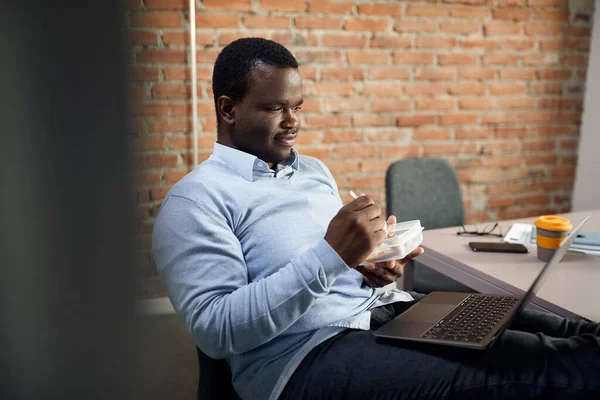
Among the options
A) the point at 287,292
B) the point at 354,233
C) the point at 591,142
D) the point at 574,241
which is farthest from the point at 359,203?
the point at 591,142

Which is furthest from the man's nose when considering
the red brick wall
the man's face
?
the red brick wall

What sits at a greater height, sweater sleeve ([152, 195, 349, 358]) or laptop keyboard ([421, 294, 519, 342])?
sweater sleeve ([152, 195, 349, 358])

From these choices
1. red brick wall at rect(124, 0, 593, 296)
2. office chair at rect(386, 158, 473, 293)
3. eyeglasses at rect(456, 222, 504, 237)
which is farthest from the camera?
red brick wall at rect(124, 0, 593, 296)

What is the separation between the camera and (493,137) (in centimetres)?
301

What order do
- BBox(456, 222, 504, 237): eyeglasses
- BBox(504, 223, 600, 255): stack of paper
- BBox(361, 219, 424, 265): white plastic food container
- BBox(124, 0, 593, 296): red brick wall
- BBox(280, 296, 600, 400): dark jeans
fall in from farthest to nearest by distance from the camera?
BBox(124, 0, 593, 296): red brick wall < BBox(456, 222, 504, 237): eyeglasses < BBox(504, 223, 600, 255): stack of paper < BBox(361, 219, 424, 265): white plastic food container < BBox(280, 296, 600, 400): dark jeans

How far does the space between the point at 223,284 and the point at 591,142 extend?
284cm

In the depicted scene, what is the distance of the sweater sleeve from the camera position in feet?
3.25

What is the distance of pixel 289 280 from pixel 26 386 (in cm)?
78

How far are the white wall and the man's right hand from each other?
263 centimetres

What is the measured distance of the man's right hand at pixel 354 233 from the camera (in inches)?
40.2

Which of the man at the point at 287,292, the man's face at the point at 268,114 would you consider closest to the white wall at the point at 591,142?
the man at the point at 287,292

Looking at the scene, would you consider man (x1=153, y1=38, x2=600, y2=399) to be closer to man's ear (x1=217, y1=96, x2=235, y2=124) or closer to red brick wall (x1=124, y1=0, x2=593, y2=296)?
man's ear (x1=217, y1=96, x2=235, y2=124)

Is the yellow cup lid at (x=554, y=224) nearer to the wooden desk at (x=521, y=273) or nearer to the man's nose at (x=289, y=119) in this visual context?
the wooden desk at (x=521, y=273)

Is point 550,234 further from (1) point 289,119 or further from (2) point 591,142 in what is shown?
(2) point 591,142
